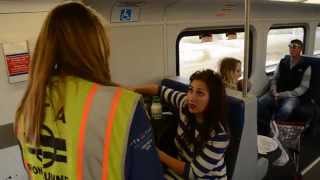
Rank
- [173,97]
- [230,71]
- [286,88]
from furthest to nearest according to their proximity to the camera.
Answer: [286,88]
[230,71]
[173,97]

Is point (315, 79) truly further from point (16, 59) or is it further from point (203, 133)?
point (16, 59)

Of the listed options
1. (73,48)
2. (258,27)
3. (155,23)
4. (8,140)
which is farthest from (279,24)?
(73,48)

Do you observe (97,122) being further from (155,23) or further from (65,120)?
(155,23)

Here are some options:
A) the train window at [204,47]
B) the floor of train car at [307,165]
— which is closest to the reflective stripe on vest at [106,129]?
the train window at [204,47]

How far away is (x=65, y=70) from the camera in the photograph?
0.98m

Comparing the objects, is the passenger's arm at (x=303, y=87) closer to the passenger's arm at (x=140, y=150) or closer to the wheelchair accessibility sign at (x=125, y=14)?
the wheelchair accessibility sign at (x=125, y=14)

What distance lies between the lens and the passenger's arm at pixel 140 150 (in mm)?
965

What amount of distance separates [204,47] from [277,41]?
2140 mm

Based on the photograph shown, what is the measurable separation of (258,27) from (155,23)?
2.12 meters

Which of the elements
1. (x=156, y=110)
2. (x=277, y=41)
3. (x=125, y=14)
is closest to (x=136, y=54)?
(x=125, y=14)

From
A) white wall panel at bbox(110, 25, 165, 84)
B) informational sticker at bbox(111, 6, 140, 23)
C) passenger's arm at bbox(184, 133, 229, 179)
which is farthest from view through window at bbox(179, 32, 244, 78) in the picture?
passenger's arm at bbox(184, 133, 229, 179)

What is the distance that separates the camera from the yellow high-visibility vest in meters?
0.93

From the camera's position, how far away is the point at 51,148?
39.3 inches

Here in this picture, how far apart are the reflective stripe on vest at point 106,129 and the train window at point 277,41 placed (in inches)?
177
